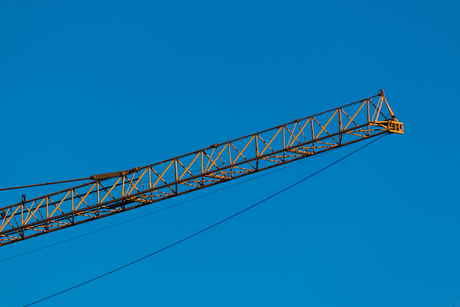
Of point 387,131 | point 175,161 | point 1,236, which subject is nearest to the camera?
point 387,131

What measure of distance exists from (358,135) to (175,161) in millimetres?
11530

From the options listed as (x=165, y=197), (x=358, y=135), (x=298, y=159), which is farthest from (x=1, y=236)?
(x=358, y=135)

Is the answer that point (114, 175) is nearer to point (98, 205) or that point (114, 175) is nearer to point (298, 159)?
point (98, 205)

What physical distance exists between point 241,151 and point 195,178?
11.3ft

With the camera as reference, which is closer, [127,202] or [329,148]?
[329,148]

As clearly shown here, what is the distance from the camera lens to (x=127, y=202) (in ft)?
167

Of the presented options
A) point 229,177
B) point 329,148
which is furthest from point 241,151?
point 329,148

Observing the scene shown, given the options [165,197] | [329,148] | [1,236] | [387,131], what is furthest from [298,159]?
[1,236]

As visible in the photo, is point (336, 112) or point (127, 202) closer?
point (336, 112)

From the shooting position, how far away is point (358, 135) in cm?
4691

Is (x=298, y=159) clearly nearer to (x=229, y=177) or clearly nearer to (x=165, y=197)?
(x=229, y=177)

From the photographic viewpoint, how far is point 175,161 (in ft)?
164

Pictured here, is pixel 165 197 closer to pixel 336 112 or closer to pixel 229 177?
pixel 229 177

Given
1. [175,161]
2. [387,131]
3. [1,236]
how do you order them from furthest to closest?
[1,236] → [175,161] → [387,131]
